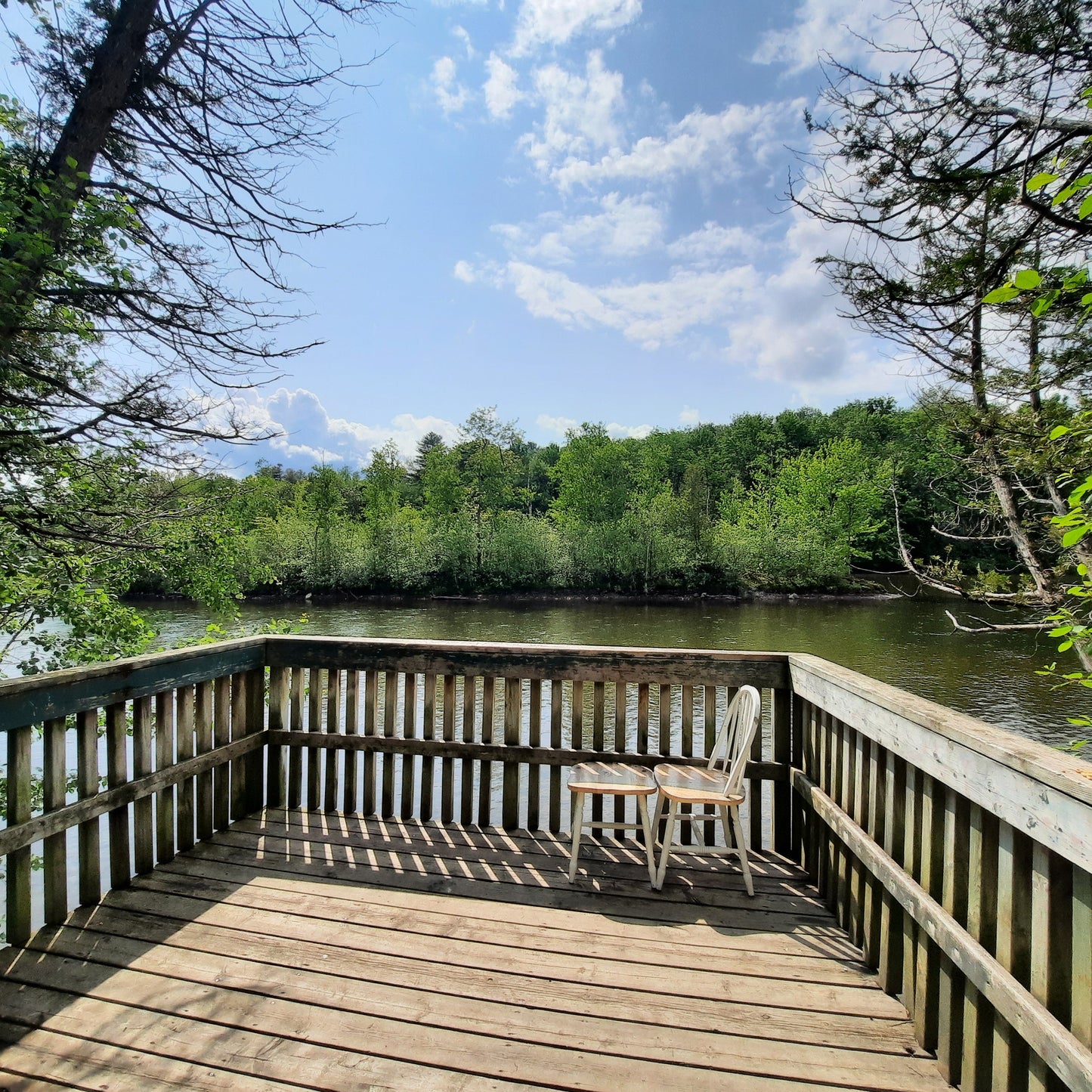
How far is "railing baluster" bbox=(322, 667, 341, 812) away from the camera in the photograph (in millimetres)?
3035

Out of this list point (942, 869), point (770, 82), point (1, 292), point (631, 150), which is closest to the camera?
point (942, 869)

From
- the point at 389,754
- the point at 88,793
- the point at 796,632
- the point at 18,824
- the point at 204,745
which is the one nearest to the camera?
the point at 18,824

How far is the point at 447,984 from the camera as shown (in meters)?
1.80

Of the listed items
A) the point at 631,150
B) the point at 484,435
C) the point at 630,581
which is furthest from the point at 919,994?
the point at 484,435

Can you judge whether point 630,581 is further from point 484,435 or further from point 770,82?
point 770,82

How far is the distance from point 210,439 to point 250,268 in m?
1.07

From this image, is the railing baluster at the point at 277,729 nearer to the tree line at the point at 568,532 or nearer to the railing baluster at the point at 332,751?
the railing baluster at the point at 332,751

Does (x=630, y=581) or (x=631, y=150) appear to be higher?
(x=631, y=150)

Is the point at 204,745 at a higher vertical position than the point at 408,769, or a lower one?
higher

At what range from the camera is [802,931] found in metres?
2.13

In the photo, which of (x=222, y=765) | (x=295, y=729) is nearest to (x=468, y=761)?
(x=295, y=729)

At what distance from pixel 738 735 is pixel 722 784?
0.77 feet

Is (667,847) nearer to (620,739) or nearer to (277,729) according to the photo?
(620,739)

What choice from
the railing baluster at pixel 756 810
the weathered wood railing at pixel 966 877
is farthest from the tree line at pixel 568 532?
the weathered wood railing at pixel 966 877
